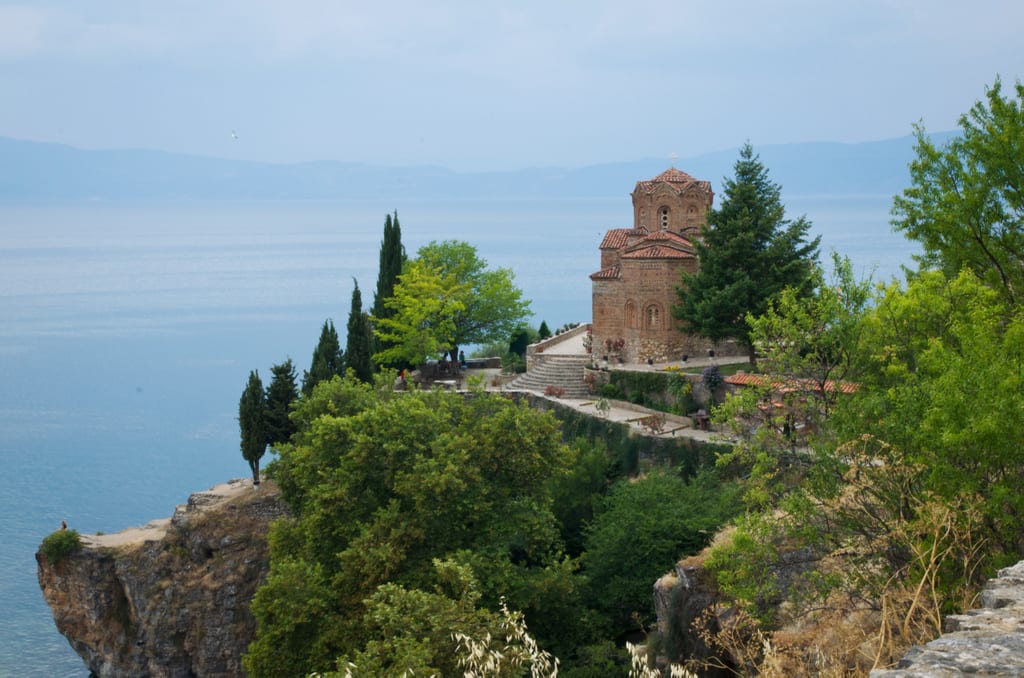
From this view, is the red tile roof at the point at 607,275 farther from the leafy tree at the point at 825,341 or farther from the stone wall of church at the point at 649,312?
the leafy tree at the point at 825,341

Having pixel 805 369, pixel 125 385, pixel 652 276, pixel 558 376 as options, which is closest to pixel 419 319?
pixel 558 376

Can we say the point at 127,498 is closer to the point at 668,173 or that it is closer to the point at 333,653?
the point at 668,173

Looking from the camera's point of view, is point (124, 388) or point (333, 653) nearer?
point (333, 653)

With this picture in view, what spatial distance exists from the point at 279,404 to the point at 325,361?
8.48ft

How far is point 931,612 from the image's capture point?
11.2 meters

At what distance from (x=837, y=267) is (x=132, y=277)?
194m

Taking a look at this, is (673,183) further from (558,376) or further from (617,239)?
(558,376)

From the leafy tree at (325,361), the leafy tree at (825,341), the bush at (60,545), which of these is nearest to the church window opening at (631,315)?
the leafy tree at (325,361)

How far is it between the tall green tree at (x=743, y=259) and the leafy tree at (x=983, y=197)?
1111 cm

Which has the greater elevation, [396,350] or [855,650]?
[396,350]

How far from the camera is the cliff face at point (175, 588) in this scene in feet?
118

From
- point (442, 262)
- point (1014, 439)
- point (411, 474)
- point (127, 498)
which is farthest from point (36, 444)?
point (1014, 439)

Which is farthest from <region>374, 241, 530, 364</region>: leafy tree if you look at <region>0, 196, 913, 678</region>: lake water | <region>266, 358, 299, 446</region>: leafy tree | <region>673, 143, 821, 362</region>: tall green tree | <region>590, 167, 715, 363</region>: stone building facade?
<region>0, 196, 913, 678</region>: lake water

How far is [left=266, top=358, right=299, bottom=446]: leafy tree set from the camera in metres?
38.1
